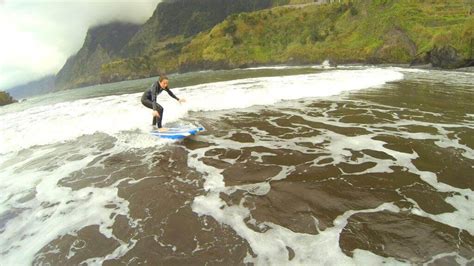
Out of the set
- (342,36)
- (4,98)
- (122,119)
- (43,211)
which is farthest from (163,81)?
(4,98)

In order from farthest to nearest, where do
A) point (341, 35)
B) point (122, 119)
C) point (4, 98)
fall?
point (341, 35) → point (4, 98) → point (122, 119)

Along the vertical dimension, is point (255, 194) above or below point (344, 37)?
below

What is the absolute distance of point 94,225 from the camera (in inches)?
257

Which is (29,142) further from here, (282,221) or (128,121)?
(282,221)

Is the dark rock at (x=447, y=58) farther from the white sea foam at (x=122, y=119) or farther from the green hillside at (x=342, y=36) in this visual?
the white sea foam at (x=122, y=119)

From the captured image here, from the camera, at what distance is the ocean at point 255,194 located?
5.20 metres

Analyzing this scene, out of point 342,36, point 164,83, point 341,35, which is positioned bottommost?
point 164,83

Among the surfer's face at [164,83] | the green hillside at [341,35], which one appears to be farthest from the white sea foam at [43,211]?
the green hillside at [341,35]

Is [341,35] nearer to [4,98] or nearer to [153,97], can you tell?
[153,97]

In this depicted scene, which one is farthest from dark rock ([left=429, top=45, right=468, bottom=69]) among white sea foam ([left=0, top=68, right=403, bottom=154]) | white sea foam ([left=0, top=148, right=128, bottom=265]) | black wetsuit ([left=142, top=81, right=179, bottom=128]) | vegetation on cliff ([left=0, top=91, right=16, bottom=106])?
vegetation on cliff ([left=0, top=91, right=16, bottom=106])

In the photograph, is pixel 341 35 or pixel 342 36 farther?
pixel 341 35

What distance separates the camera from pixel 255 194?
23.6ft

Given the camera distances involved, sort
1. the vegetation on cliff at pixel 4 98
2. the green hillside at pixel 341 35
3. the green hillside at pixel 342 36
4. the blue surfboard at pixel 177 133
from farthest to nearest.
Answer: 1. the vegetation on cliff at pixel 4 98
2. the green hillside at pixel 341 35
3. the green hillside at pixel 342 36
4. the blue surfboard at pixel 177 133

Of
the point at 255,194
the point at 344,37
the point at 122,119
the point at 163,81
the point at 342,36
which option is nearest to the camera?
the point at 255,194
